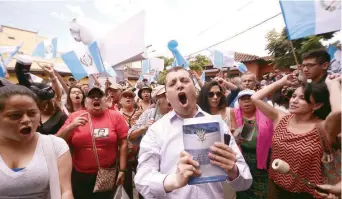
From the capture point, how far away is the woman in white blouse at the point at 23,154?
5.65 ft

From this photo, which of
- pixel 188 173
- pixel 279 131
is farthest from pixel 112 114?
pixel 188 173

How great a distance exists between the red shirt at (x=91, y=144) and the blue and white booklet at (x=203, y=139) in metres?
2.18

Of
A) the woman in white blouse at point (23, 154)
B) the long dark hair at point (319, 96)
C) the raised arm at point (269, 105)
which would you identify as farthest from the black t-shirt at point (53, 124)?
the long dark hair at point (319, 96)

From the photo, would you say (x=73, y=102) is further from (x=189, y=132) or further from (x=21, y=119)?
(x=189, y=132)

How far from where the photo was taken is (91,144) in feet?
10.3

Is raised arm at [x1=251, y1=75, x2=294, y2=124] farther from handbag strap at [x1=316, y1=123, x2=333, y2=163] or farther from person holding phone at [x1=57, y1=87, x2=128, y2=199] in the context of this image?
person holding phone at [x1=57, y1=87, x2=128, y2=199]

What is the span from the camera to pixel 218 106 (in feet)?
12.1

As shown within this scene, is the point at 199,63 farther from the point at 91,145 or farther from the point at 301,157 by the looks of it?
the point at 301,157

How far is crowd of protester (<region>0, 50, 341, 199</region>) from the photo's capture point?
1.58 meters

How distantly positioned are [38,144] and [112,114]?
1588mm

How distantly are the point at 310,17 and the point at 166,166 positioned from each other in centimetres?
197

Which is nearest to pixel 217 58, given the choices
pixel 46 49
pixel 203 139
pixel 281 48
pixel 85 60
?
pixel 85 60

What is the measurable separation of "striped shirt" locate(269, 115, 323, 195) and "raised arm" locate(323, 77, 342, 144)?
46cm

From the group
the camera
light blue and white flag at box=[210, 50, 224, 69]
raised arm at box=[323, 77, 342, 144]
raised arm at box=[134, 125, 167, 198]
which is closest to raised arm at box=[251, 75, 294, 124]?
raised arm at box=[323, 77, 342, 144]
